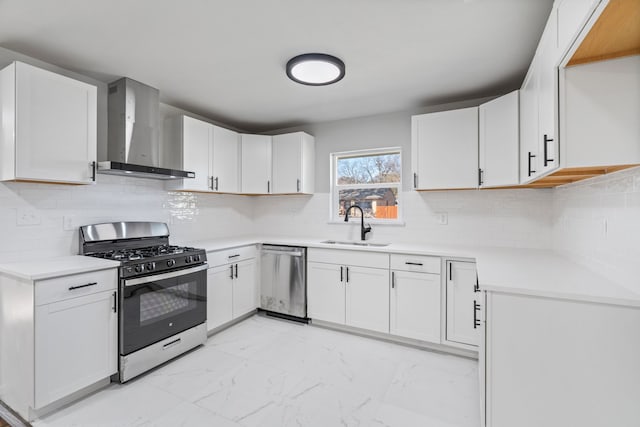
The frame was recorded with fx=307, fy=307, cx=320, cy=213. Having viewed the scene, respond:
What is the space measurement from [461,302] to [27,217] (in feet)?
11.4

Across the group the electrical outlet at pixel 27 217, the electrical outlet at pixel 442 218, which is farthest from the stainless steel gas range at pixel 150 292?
the electrical outlet at pixel 442 218

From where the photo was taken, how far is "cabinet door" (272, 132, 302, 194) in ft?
12.6

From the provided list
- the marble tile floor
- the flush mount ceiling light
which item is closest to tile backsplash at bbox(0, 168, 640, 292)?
the marble tile floor

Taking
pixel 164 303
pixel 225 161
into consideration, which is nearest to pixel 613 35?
pixel 164 303

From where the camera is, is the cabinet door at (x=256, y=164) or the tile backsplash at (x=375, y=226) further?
the cabinet door at (x=256, y=164)

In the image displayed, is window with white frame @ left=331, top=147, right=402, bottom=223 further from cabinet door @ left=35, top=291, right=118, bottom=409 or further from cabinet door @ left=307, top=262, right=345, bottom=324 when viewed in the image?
cabinet door @ left=35, top=291, right=118, bottom=409

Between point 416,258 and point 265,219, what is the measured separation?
234cm

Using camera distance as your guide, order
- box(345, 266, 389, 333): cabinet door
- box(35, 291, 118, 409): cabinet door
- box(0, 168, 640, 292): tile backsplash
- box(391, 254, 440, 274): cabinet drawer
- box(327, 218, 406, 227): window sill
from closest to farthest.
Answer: box(0, 168, 640, 292): tile backsplash → box(35, 291, 118, 409): cabinet door → box(391, 254, 440, 274): cabinet drawer → box(345, 266, 389, 333): cabinet door → box(327, 218, 406, 227): window sill

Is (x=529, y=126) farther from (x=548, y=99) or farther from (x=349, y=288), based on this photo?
(x=349, y=288)

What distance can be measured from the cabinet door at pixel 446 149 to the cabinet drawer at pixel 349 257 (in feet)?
2.76

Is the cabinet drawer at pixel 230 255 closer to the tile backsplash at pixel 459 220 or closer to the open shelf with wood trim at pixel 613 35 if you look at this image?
the tile backsplash at pixel 459 220

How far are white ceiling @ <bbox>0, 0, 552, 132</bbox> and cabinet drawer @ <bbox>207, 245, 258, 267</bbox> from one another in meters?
1.59

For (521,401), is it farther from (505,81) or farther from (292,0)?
(505,81)

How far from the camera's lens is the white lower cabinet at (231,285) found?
9.98 feet
